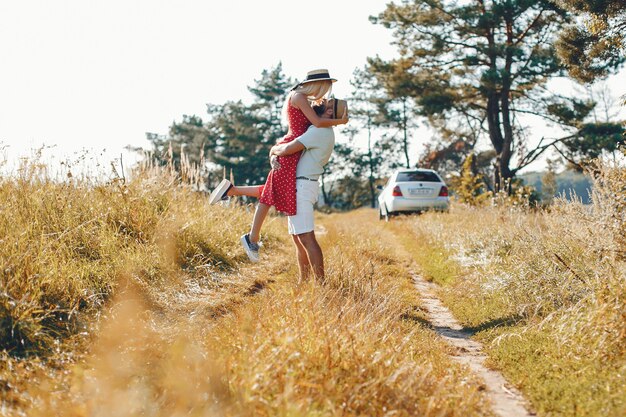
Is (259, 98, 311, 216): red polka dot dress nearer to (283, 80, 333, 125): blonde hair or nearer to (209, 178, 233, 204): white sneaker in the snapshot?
(283, 80, 333, 125): blonde hair

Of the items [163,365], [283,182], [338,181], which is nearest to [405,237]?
[283,182]

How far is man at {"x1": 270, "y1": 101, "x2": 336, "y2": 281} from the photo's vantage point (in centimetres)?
539

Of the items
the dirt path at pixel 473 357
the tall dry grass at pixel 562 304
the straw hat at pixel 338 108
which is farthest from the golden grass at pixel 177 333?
the straw hat at pixel 338 108

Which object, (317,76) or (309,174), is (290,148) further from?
(317,76)

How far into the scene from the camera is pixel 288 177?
215 inches

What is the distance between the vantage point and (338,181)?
55.3 m

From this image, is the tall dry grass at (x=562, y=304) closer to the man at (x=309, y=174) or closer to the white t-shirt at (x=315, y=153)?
the man at (x=309, y=174)

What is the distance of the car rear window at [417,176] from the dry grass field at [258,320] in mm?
8537

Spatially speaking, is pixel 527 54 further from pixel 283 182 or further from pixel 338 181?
pixel 338 181

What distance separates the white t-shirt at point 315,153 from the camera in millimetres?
5402

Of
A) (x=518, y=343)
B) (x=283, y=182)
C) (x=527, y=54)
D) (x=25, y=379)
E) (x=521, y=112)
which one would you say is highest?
(x=527, y=54)

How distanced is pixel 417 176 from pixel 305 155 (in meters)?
11.3

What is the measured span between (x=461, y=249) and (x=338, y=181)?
4660 centimetres

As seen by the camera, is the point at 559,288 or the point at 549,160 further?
the point at 549,160
